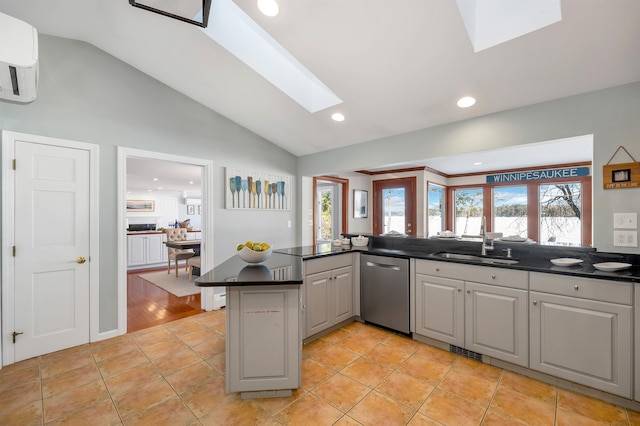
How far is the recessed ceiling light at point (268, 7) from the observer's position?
1.99 m

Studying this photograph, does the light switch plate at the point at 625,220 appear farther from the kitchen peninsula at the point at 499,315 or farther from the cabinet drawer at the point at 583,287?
the cabinet drawer at the point at 583,287

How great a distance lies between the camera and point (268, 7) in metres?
2.02

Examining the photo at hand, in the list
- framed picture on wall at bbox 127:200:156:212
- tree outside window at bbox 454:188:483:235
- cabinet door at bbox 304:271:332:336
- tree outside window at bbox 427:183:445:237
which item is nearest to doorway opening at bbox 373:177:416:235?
tree outside window at bbox 427:183:445:237

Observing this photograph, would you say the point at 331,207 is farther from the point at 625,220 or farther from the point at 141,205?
the point at 141,205

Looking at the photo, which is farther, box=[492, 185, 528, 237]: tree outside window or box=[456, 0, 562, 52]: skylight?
box=[492, 185, 528, 237]: tree outside window

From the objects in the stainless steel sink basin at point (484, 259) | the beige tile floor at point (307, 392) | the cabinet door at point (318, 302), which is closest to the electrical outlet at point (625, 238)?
the stainless steel sink basin at point (484, 259)

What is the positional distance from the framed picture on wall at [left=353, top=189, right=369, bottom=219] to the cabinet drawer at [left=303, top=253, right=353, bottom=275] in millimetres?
2820

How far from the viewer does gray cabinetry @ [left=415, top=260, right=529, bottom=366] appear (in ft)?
7.27

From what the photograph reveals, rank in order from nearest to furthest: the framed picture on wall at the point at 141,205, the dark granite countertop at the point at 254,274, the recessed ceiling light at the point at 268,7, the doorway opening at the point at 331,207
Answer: the dark granite countertop at the point at 254,274 < the recessed ceiling light at the point at 268,7 < the doorway opening at the point at 331,207 < the framed picture on wall at the point at 141,205

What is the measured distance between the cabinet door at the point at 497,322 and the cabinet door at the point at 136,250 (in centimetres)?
708

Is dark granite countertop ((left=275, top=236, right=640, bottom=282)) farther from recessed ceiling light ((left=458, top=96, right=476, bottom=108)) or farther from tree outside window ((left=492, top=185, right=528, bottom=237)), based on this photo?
tree outside window ((left=492, top=185, right=528, bottom=237))

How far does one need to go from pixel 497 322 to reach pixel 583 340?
1.72 ft

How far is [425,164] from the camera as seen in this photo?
5.40m

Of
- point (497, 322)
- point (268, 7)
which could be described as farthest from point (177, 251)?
point (497, 322)
